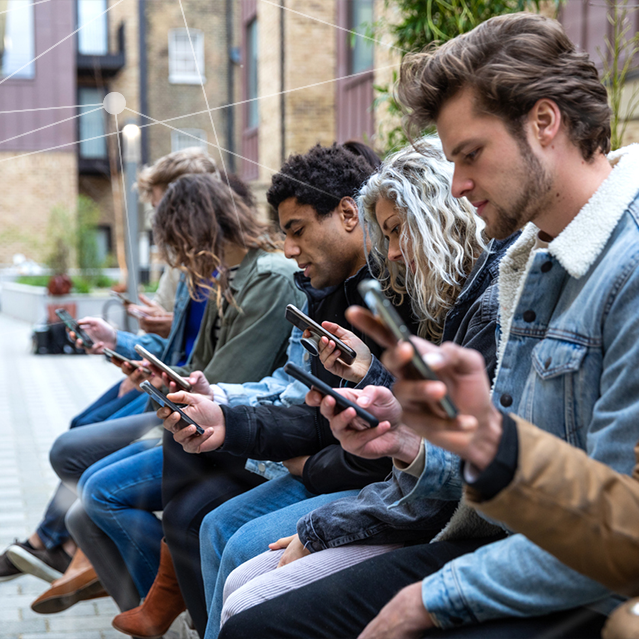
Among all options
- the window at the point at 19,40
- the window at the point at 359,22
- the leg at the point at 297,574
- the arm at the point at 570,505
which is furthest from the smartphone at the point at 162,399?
the window at the point at 359,22

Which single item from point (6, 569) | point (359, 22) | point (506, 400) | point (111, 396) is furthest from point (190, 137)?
point (359, 22)

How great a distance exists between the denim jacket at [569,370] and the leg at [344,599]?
20cm

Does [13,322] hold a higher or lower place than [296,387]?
lower

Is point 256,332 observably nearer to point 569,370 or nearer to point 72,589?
point 72,589

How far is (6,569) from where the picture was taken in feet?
9.77

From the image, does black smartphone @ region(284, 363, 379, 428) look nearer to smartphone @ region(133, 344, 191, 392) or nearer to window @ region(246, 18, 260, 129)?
smartphone @ region(133, 344, 191, 392)

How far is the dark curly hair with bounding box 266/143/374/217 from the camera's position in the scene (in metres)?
2.33

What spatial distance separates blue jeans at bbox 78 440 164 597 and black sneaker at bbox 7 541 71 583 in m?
0.54

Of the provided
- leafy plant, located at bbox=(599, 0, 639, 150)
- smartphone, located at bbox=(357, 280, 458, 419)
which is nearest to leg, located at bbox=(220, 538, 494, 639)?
smartphone, located at bbox=(357, 280, 458, 419)

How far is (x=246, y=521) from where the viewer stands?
81.7 inches

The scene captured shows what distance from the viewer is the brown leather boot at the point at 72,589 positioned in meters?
2.69

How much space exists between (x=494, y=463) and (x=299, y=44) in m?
6.40

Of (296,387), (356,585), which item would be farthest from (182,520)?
(356,585)

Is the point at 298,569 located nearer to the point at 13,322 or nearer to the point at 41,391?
the point at 41,391
